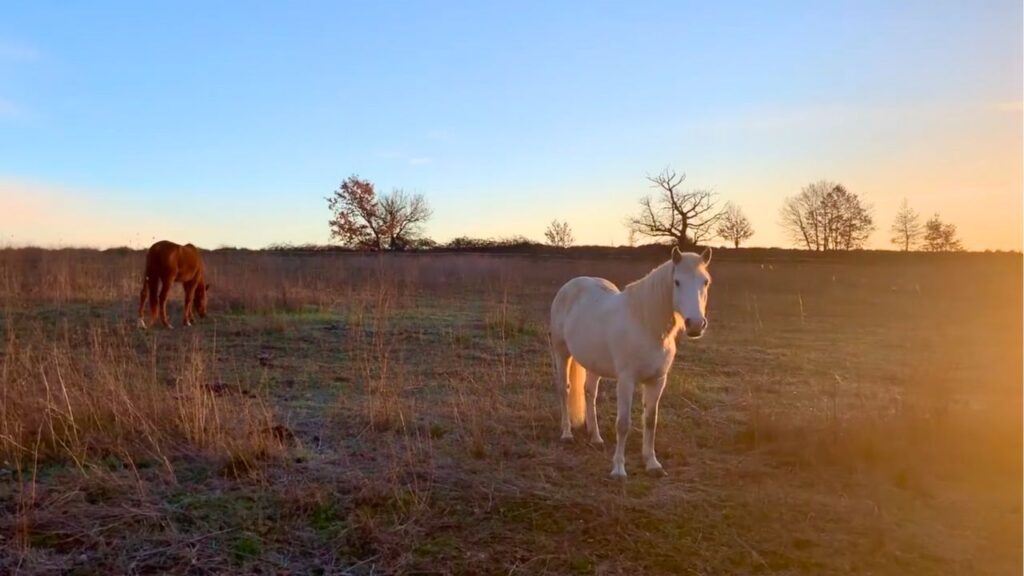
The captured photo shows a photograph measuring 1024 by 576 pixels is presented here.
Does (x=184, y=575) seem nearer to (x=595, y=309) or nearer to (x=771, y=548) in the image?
(x=771, y=548)

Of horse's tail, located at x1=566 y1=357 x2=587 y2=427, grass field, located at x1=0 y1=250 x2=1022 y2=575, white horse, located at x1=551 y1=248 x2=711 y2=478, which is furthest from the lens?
horse's tail, located at x1=566 y1=357 x2=587 y2=427

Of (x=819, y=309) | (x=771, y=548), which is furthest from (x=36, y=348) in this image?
(x=819, y=309)

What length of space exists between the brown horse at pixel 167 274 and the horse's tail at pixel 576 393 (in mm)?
7338

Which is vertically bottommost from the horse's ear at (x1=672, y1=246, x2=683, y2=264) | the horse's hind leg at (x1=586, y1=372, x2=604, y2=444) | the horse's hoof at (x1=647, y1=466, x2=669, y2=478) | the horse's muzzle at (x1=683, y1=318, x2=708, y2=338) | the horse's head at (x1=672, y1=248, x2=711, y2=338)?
the horse's hoof at (x1=647, y1=466, x2=669, y2=478)

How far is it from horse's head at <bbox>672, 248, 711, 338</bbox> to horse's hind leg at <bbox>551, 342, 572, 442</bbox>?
149 centimetres

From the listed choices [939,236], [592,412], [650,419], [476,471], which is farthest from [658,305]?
[939,236]

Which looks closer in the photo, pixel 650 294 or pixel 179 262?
pixel 650 294

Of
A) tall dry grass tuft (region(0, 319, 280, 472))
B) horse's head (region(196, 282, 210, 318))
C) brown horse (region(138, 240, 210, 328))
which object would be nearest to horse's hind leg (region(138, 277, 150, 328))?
brown horse (region(138, 240, 210, 328))

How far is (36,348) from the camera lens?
753 centimetres

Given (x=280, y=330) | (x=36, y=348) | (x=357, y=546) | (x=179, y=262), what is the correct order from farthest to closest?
(x=179, y=262), (x=280, y=330), (x=36, y=348), (x=357, y=546)

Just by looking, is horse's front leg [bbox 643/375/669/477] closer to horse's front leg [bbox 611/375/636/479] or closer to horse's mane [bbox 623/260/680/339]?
horse's front leg [bbox 611/375/636/479]

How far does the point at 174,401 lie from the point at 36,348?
4.07 metres

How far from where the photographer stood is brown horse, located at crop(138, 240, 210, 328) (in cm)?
1030

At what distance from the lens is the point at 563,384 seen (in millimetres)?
5457
